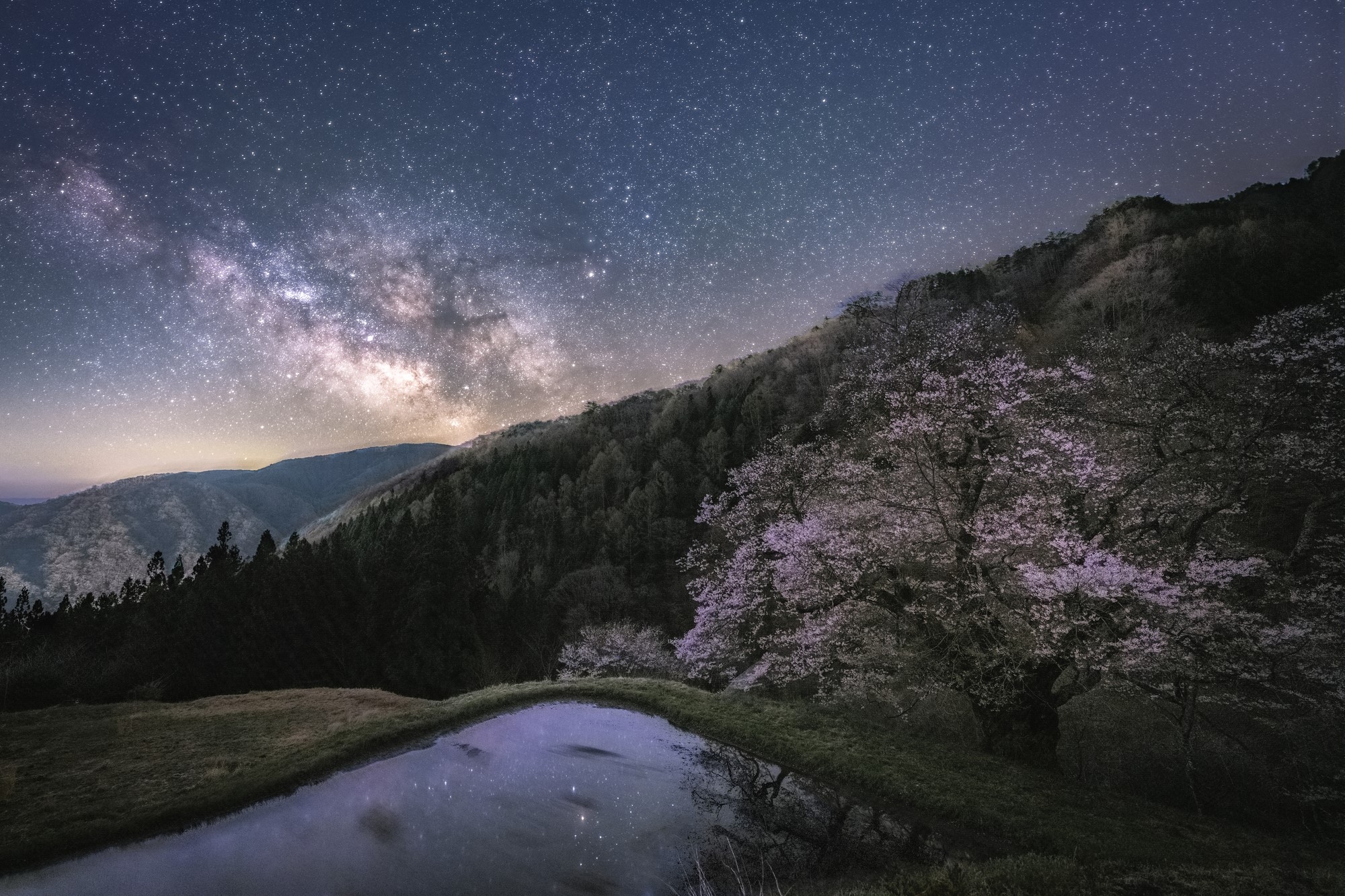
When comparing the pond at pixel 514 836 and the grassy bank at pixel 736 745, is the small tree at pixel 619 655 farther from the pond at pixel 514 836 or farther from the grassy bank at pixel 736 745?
the pond at pixel 514 836

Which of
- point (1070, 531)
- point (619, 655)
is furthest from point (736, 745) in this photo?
point (619, 655)

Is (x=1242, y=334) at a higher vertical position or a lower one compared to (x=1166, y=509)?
higher

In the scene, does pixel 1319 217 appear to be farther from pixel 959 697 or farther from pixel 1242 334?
pixel 959 697

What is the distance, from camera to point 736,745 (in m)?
15.7

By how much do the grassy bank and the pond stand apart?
3.14 ft

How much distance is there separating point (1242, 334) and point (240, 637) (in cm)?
9023

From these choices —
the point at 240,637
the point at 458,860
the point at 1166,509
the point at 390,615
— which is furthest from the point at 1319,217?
the point at 240,637

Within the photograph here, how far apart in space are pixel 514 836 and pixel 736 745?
734 cm

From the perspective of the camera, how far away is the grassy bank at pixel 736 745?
865 centimetres

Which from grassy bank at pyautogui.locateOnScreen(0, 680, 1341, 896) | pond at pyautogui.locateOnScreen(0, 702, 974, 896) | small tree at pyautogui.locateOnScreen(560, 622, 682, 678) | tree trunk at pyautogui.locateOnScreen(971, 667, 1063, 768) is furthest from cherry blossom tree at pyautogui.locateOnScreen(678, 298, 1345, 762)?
small tree at pyautogui.locateOnScreen(560, 622, 682, 678)

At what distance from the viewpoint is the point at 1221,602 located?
12.1 meters

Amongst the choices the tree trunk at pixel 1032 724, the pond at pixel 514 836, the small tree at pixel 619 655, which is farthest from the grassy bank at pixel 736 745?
the small tree at pixel 619 655

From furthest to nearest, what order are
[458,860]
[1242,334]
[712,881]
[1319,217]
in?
1. [1319,217]
2. [1242,334]
3. [458,860]
4. [712,881]

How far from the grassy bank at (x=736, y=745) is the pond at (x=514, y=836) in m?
0.96
